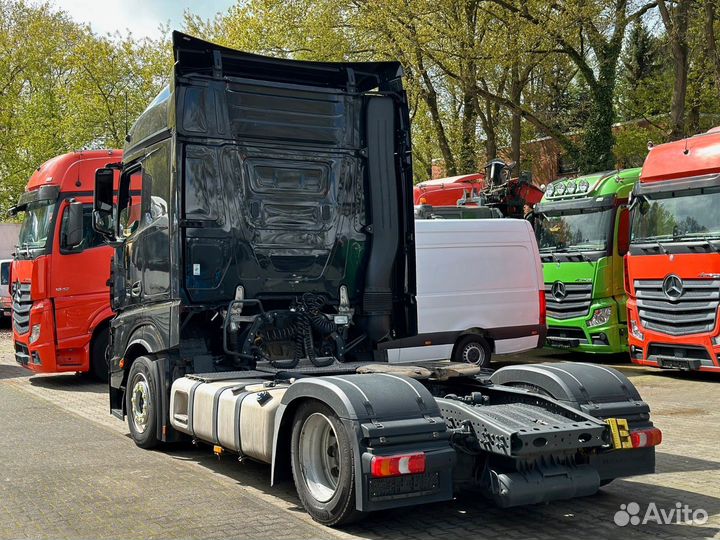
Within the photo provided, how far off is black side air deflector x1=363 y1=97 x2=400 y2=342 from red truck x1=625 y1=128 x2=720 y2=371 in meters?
6.20

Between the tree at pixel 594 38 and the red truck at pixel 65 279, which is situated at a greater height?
the tree at pixel 594 38

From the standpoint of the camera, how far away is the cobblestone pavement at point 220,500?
579cm

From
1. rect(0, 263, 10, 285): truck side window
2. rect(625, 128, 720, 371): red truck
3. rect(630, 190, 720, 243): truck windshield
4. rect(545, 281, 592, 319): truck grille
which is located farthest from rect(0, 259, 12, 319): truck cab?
rect(630, 190, 720, 243): truck windshield

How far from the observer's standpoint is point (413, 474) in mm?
5375

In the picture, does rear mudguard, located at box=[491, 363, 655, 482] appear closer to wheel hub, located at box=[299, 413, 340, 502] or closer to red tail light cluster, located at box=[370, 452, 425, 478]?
red tail light cluster, located at box=[370, 452, 425, 478]

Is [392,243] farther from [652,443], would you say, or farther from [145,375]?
[652,443]

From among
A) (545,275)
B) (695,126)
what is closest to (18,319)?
(545,275)

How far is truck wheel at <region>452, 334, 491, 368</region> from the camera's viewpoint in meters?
14.2

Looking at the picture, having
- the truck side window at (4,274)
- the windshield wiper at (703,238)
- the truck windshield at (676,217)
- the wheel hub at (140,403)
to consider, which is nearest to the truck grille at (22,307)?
the wheel hub at (140,403)

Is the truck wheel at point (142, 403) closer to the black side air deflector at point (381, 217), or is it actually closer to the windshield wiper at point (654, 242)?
the black side air deflector at point (381, 217)

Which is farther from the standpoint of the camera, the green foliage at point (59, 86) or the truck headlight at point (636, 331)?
the green foliage at point (59, 86)

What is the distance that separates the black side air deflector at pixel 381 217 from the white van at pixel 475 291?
4.79 m

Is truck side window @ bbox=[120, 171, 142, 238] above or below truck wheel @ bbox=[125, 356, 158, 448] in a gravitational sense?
above

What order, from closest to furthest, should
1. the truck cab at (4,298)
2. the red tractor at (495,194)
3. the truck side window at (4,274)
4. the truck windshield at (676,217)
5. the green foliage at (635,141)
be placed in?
the truck windshield at (676,217) → the red tractor at (495,194) → the truck side window at (4,274) → the truck cab at (4,298) → the green foliage at (635,141)
